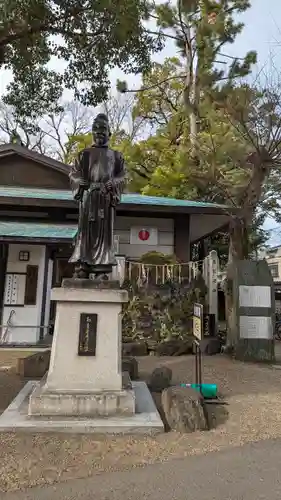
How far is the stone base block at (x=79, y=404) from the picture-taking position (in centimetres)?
441

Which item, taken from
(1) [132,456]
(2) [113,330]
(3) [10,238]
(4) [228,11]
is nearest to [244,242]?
(3) [10,238]

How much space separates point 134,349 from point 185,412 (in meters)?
5.27

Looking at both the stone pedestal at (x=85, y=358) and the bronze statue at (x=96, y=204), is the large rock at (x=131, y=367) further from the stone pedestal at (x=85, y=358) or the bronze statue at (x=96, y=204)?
the bronze statue at (x=96, y=204)

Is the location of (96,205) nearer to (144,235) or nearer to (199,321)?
(199,321)

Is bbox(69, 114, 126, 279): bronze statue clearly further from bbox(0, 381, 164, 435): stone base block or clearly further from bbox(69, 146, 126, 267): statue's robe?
bbox(0, 381, 164, 435): stone base block

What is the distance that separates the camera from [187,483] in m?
3.17

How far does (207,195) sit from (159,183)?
2.44 m

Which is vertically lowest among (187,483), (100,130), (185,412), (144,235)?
(187,483)

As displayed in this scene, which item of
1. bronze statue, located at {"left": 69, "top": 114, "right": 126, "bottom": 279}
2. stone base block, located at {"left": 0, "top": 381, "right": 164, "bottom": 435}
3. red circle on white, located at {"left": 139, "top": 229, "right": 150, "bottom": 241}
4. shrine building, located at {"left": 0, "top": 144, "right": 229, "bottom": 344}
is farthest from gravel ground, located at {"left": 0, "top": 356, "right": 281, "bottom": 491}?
red circle on white, located at {"left": 139, "top": 229, "right": 150, "bottom": 241}

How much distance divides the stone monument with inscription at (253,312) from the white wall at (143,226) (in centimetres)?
→ 316

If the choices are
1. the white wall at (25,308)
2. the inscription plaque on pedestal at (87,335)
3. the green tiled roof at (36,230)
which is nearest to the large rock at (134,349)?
the white wall at (25,308)

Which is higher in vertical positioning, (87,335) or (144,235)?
(144,235)

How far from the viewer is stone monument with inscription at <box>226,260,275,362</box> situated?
9.16 metres

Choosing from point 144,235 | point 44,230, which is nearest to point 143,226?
point 144,235
